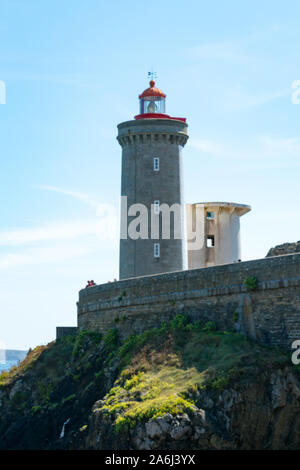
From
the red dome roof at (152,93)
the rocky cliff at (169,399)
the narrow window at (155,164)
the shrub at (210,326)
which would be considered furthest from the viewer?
the red dome roof at (152,93)

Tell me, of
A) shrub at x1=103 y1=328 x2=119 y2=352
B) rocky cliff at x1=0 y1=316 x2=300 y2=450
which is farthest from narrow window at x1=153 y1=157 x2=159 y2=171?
rocky cliff at x1=0 y1=316 x2=300 y2=450

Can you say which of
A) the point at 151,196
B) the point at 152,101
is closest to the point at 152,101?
the point at 152,101

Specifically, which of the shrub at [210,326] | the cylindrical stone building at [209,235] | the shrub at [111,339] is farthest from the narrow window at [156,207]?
the shrub at [210,326]

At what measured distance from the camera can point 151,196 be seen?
40406 millimetres

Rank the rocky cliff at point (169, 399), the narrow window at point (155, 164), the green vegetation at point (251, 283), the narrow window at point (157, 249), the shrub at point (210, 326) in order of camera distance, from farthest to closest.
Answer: the narrow window at point (155, 164) → the narrow window at point (157, 249) → the shrub at point (210, 326) → the green vegetation at point (251, 283) → the rocky cliff at point (169, 399)

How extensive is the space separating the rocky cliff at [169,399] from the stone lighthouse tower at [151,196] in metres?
8.47

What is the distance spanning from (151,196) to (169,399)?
1983cm

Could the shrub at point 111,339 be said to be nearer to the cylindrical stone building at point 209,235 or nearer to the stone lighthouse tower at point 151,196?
the stone lighthouse tower at point 151,196

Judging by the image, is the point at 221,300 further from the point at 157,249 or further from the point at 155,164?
the point at 155,164

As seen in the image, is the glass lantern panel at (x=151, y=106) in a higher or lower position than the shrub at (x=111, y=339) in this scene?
higher

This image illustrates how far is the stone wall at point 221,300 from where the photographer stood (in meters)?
23.9
